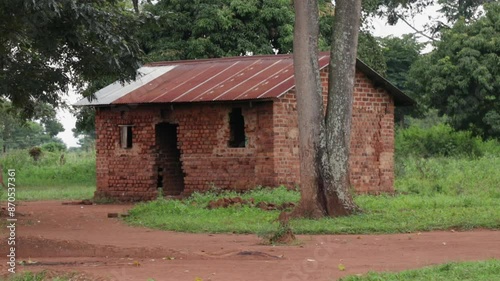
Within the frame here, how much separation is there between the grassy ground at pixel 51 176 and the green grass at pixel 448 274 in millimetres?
17697

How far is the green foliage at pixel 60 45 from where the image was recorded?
15312 mm

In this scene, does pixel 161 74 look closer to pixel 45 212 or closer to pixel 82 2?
pixel 45 212

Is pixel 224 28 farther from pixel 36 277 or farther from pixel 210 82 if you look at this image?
pixel 36 277

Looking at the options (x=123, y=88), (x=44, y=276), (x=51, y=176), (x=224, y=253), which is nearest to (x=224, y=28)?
(x=123, y=88)

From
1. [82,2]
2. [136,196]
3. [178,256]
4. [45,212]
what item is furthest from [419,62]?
[178,256]

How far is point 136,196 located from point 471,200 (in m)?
9.35

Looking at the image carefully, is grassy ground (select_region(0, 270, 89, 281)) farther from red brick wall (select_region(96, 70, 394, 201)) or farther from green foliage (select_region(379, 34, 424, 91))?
green foliage (select_region(379, 34, 424, 91))

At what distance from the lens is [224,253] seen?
12289 mm

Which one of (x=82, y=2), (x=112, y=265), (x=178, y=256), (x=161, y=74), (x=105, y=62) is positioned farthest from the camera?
(x=161, y=74)

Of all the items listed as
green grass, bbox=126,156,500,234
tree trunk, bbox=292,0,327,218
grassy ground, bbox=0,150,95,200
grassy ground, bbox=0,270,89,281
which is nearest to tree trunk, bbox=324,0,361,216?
tree trunk, bbox=292,0,327,218

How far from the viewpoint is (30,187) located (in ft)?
105

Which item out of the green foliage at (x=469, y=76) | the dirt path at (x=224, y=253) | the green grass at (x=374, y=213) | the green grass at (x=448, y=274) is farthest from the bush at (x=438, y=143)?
the green grass at (x=448, y=274)

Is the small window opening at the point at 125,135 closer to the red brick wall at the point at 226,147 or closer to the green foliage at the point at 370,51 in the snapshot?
the red brick wall at the point at 226,147

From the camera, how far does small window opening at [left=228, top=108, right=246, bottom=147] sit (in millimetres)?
22502
